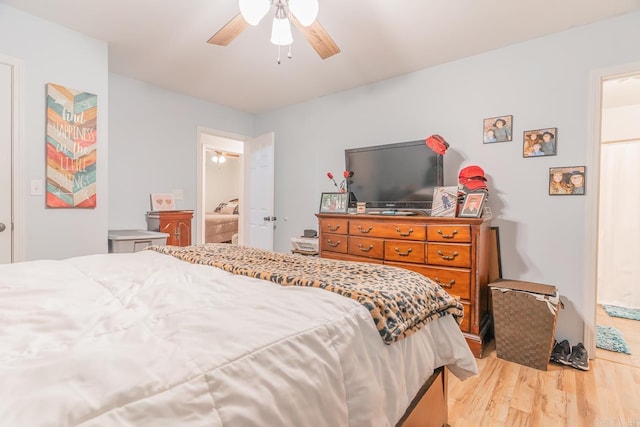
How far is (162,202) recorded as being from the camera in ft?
12.2

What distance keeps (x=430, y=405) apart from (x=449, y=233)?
57.7 inches

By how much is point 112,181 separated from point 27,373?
132 inches

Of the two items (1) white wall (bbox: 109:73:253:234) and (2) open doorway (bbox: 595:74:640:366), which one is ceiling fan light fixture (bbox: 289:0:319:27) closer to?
(1) white wall (bbox: 109:73:253:234)

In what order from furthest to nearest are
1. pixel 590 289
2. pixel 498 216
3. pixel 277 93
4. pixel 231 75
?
pixel 277 93 → pixel 231 75 → pixel 498 216 → pixel 590 289

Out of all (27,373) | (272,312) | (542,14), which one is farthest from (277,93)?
(27,373)

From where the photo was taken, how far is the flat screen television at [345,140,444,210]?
2.87m

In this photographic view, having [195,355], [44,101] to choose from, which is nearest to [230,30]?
[44,101]

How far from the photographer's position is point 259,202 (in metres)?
4.50

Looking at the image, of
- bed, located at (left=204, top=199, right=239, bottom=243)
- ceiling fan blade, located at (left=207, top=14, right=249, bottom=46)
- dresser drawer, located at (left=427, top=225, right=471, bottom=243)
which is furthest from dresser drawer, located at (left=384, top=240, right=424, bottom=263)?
bed, located at (left=204, top=199, right=239, bottom=243)

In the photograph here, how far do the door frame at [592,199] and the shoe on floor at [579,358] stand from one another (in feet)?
0.30

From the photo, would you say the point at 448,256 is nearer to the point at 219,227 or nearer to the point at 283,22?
the point at 283,22

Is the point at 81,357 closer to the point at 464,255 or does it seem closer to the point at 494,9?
the point at 464,255

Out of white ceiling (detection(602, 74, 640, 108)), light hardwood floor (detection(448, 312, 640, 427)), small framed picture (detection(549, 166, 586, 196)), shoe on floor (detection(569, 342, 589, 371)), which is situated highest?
white ceiling (detection(602, 74, 640, 108))

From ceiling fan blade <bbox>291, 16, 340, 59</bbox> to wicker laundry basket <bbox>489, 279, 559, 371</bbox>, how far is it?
210 cm
